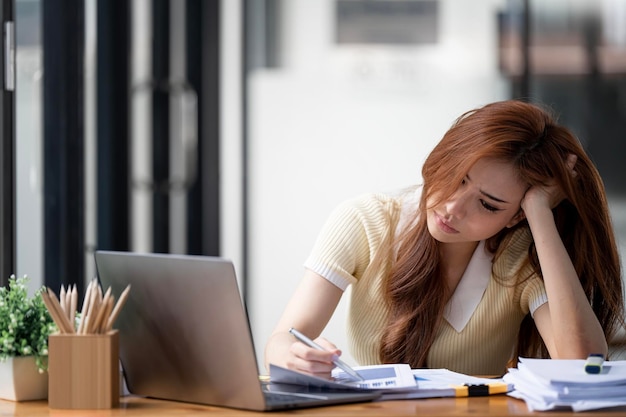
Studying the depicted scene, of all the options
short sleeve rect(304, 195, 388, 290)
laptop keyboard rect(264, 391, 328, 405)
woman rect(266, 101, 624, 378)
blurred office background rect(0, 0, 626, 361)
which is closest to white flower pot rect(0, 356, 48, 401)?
laptop keyboard rect(264, 391, 328, 405)

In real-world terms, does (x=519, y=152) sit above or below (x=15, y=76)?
below

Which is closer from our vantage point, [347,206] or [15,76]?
[347,206]

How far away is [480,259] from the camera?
2215 millimetres

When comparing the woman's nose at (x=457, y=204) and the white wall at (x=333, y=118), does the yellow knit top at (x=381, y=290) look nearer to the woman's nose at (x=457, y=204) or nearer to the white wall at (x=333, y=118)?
the woman's nose at (x=457, y=204)

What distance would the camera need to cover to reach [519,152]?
202 centimetres

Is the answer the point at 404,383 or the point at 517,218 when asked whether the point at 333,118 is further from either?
the point at 404,383

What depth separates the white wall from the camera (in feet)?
13.3

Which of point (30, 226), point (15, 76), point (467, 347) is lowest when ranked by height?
point (467, 347)

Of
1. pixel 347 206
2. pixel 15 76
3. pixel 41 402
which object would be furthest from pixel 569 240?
pixel 15 76

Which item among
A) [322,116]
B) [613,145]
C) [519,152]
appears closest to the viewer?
[519,152]

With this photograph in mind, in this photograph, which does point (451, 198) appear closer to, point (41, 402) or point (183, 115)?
point (41, 402)

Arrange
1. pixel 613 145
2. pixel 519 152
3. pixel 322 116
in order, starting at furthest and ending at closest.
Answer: pixel 322 116, pixel 613 145, pixel 519 152

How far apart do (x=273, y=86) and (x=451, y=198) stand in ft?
7.49

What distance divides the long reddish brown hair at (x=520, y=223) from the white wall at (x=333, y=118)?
→ 6.24 ft
